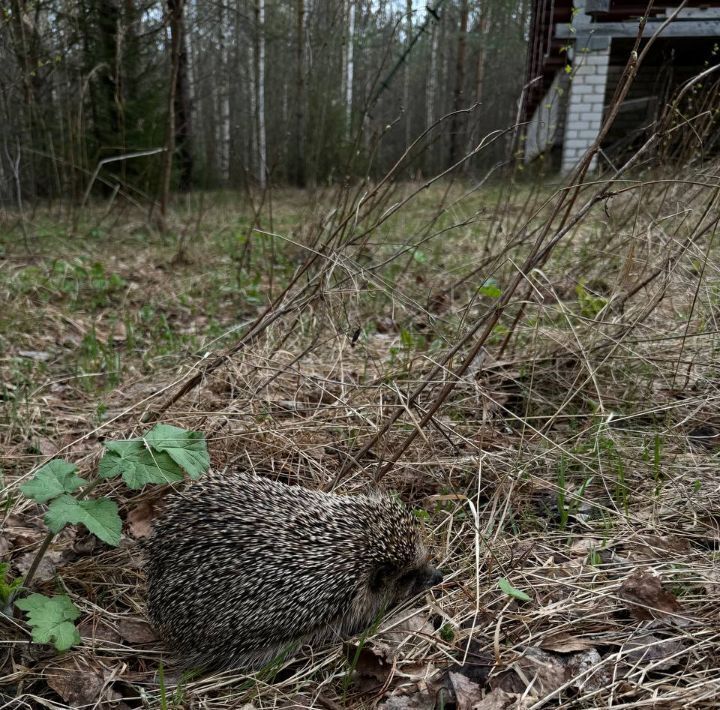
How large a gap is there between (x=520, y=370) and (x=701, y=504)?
141 cm

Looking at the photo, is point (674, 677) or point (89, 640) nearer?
point (674, 677)

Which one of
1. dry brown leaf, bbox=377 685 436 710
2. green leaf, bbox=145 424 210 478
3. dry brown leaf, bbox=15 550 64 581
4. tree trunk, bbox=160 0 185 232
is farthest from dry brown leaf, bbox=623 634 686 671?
tree trunk, bbox=160 0 185 232

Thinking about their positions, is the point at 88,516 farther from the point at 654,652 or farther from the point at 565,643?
the point at 654,652

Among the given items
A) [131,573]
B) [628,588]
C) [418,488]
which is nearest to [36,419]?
[131,573]

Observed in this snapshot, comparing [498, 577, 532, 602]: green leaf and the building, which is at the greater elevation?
the building

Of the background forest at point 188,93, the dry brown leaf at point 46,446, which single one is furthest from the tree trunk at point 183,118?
the dry brown leaf at point 46,446

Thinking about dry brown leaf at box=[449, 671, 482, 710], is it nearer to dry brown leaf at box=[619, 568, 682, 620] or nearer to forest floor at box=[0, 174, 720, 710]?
forest floor at box=[0, 174, 720, 710]

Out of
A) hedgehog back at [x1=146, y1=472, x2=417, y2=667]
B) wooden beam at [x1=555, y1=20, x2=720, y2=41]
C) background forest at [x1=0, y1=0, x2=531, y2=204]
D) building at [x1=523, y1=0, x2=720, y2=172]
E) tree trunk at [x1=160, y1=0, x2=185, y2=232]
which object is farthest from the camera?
wooden beam at [x1=555, y1=20, x2=720, y2=41]

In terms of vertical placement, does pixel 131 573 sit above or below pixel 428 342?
below

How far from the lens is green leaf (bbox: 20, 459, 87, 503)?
2.21 m

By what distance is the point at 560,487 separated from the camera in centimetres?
284

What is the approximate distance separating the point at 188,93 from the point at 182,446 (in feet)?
50.6

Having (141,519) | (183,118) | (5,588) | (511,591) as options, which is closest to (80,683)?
(5,588)

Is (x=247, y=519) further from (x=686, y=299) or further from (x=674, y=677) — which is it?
(x=686, y=299)
